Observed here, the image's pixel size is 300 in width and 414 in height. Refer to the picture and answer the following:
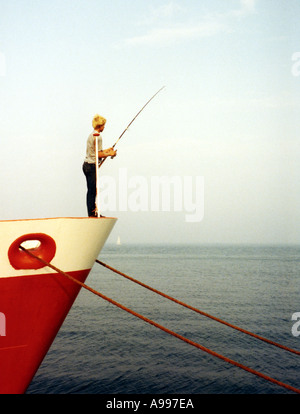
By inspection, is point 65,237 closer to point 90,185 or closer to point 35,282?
point 35,282

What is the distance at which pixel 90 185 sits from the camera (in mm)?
6137

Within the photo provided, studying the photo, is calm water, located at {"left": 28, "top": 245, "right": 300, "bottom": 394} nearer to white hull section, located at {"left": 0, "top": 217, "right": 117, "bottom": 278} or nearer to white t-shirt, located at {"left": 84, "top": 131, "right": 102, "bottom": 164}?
white hull section, located at {"left": 0, "top": 217, "right": 117, "bottom": 278}

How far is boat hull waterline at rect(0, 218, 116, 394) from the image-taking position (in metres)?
5.00

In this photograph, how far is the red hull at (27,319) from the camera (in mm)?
5180

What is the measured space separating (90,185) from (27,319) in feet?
7.29

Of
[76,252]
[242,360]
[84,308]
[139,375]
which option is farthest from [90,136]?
[84,308]

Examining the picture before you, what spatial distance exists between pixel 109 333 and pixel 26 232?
715 inches

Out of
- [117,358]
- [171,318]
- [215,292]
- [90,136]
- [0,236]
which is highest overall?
[90,136]

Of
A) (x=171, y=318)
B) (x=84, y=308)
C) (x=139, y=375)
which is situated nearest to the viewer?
(x=139, y=375)

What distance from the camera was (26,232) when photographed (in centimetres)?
493

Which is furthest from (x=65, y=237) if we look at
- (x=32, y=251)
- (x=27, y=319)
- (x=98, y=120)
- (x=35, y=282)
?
(x=98, y=120)

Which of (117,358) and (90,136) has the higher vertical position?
(90,136)

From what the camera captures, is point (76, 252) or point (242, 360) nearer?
point (76, 252)

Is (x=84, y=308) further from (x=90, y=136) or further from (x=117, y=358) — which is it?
(x=90, y=136)
